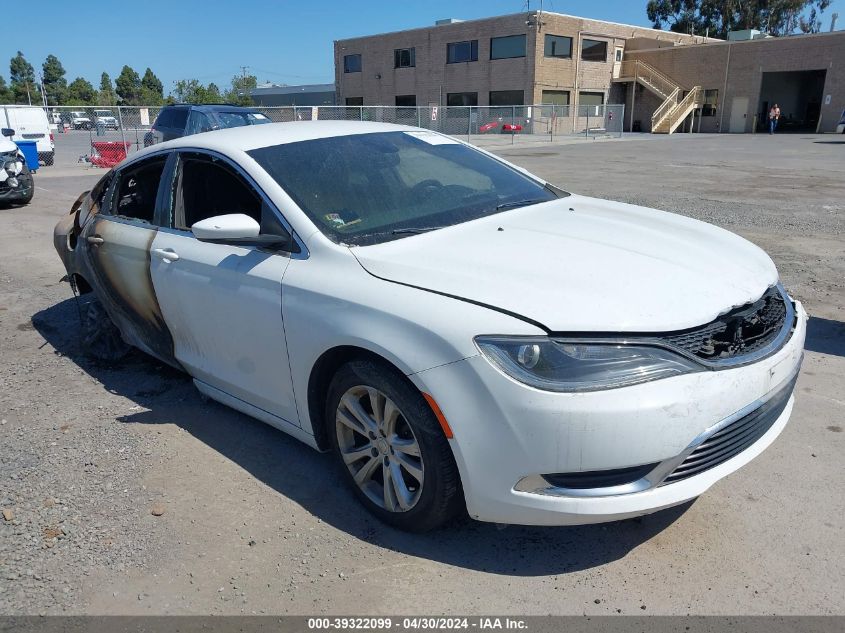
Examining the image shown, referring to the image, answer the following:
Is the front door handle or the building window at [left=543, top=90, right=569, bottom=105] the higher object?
the building window at [left=543, top=90, right=569, bottom=105]

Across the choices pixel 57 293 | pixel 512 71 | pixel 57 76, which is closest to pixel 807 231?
pixel 57 293

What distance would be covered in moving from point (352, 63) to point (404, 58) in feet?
20.7

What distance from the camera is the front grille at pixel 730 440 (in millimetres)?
2424

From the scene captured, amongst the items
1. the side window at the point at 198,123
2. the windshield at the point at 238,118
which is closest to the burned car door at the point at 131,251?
Result: the windshield at the point at 238,118

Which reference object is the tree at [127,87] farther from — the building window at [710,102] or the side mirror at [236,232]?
the side mirror at [236,232]

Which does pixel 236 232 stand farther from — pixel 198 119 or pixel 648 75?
pixel 648 75

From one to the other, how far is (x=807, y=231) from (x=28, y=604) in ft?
31.1

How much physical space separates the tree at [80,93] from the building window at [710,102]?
78858mm

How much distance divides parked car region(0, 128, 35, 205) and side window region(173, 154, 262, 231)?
36.6 feet

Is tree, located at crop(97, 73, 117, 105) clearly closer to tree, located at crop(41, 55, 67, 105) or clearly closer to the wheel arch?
tree, located at crop(41, 55, 67, 105)

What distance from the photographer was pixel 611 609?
2455 mm

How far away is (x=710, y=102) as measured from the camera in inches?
1815

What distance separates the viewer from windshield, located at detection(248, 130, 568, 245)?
3.20m

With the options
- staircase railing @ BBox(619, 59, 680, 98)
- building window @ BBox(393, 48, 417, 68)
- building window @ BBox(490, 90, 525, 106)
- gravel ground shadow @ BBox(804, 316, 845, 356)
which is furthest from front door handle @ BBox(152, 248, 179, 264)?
building window @ BBox(393, 48, 417, 68)
